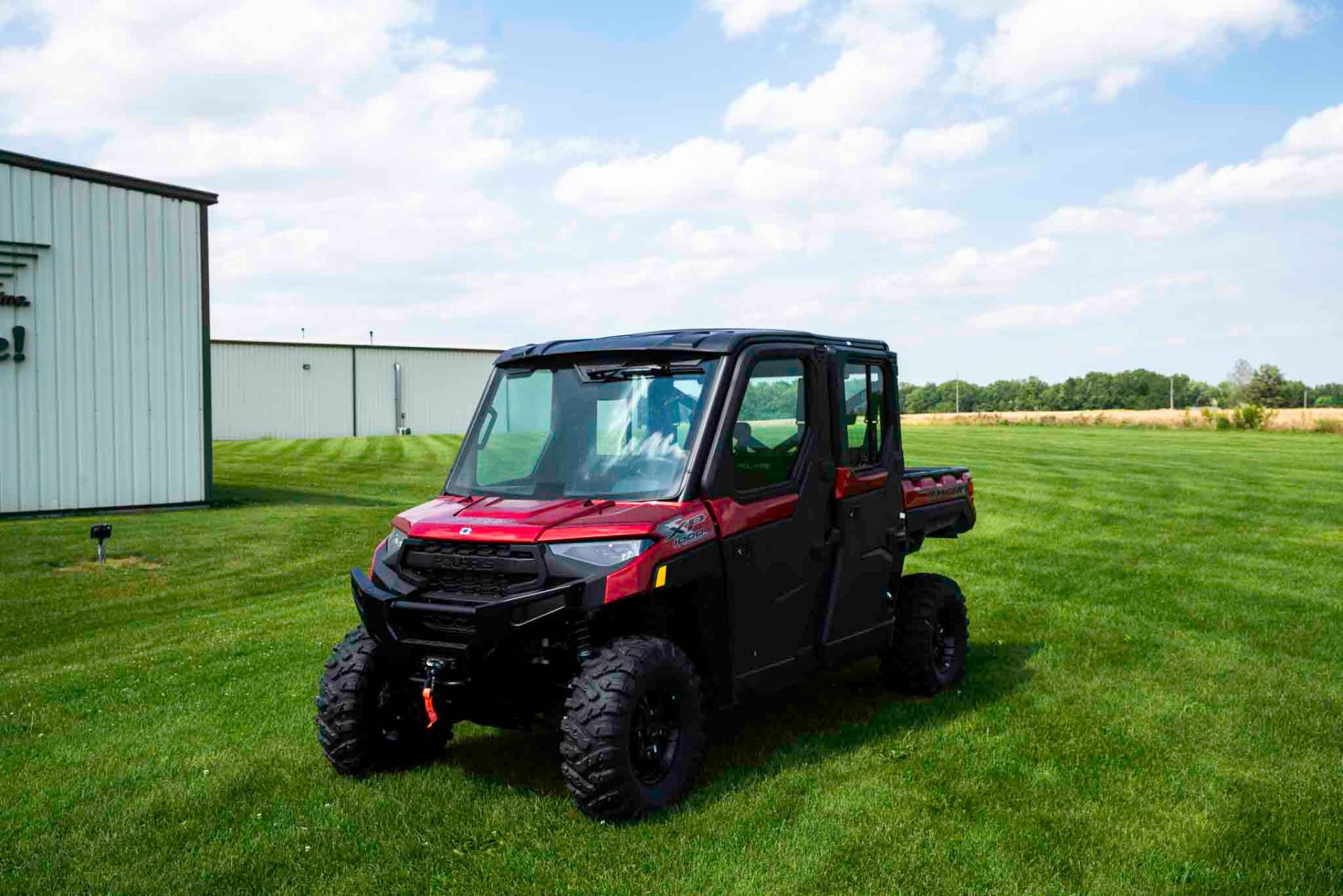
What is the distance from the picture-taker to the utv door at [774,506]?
608cm

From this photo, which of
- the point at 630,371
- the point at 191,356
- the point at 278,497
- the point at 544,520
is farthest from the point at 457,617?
the point at 278,497

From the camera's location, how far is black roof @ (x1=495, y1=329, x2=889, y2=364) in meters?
6.19

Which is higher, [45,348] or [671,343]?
[45,348]

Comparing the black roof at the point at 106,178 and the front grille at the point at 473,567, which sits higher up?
the black roof at the point at 106,178

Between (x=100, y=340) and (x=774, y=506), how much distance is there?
59.8 feet

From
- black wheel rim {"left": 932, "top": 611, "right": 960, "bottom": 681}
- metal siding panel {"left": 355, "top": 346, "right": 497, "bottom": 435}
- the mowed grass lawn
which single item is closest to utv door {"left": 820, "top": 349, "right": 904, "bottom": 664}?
the mowed grass lawn

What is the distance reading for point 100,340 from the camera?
20.7 meters

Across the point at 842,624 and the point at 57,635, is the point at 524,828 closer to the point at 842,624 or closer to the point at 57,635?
the point at 842,624

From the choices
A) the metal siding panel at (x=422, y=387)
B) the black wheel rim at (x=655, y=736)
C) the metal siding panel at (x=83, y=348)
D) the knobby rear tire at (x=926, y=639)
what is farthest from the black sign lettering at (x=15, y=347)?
the metal siding panel at (x=422, y=387)

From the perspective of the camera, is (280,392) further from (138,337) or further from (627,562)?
(627,562)

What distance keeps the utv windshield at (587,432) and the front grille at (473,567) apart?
0.67 metres

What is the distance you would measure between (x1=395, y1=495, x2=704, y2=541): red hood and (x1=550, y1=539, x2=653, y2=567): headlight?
36 mm

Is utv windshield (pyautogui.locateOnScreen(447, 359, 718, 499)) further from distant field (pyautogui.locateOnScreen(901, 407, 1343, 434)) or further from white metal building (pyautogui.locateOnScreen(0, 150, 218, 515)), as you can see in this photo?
distant field (pyautogui.locateOnScreen(901, 407, 1343, 434))

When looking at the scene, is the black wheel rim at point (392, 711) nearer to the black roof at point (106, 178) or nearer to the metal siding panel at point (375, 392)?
the black roof at point (106, 178)
